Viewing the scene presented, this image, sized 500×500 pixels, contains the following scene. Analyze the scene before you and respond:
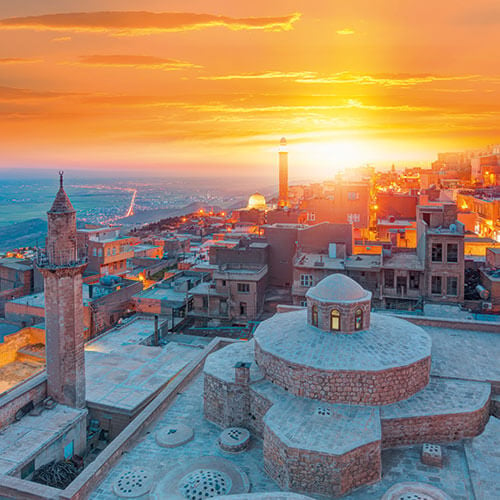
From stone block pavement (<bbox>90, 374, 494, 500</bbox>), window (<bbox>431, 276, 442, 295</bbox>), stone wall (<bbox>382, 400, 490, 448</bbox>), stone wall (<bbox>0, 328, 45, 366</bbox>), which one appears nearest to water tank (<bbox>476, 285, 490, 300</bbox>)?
window (<bbox>431, 276, 442, 295</bbox>)

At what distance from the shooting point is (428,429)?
47.0 feet

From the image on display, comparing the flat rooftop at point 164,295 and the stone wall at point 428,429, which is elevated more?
the stone wall at point 428,429

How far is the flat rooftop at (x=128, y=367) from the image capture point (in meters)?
20.3

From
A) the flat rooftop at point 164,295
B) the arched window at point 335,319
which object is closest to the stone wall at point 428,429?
the arched window at point 335,319

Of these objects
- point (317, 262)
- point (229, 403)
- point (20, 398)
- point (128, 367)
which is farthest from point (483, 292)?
point (20, 398)

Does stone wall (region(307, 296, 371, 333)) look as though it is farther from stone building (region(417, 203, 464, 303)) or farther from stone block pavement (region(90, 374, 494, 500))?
stone building (region(417, 203, 464, 303))

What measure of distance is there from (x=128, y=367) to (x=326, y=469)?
13973 millimetres

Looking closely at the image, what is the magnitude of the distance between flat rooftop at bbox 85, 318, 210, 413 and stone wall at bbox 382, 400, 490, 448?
10.7m

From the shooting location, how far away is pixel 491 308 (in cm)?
2752

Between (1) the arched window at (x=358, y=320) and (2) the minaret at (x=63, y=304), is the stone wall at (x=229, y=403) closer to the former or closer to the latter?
(1) the arched window at (x=358, y=320)

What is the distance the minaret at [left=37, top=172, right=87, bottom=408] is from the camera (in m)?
18.5

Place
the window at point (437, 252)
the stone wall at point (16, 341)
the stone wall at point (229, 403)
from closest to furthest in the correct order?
the stone wall at point (229, 403) < the window at point (437, 252) < the stone wall at point (16, 341)

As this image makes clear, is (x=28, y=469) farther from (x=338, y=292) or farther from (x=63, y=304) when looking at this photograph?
(x=338, y=292)

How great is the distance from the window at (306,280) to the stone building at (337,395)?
12.7m
